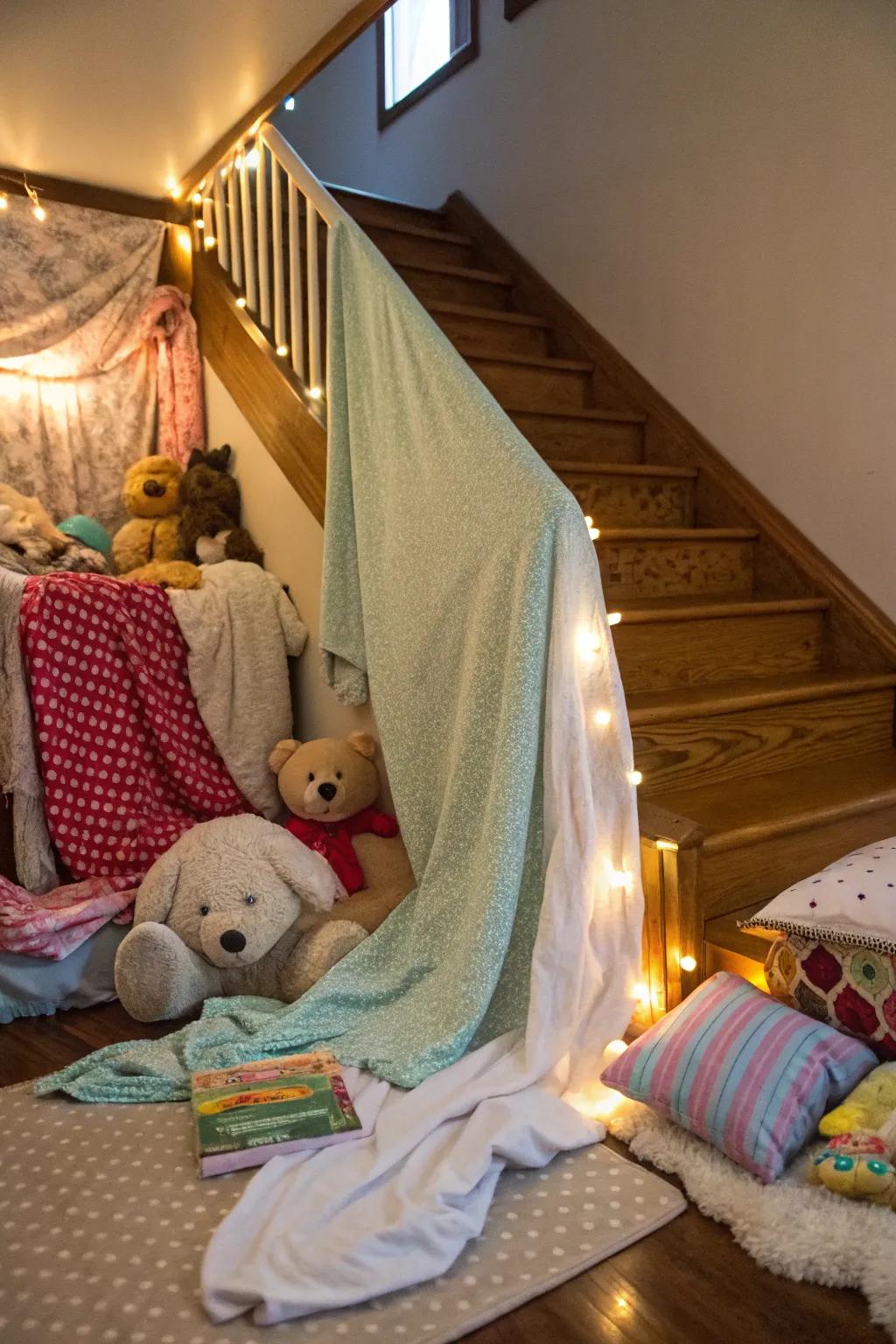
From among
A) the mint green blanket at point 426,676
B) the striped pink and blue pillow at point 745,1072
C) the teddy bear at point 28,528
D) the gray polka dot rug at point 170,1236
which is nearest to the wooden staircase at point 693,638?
the striped pink and blue pillow at point 745,1072

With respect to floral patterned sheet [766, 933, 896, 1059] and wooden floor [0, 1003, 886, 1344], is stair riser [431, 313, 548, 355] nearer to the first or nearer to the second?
floral patterned sheet [766, 933, 896, 1059]

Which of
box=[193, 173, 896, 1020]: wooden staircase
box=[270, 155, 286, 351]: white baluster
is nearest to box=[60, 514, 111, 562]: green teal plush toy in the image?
box=[193, 173, 896, 1020]: wooden staircase

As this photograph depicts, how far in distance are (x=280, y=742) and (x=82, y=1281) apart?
1.11 m

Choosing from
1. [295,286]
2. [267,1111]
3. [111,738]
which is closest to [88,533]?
[111,738]

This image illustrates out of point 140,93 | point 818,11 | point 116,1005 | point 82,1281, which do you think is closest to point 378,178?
point 140,93

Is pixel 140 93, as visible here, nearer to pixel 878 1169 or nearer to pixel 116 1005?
pixel 116 1005

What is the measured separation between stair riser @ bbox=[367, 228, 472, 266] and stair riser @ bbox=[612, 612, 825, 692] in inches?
62.7

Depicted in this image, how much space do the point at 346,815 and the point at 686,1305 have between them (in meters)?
1.09

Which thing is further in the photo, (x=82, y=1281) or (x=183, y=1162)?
(x=183, y=1162)

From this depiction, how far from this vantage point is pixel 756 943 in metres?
1.42

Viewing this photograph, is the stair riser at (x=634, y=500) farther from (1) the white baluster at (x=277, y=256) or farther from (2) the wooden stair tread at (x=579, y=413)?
(1) the white baluster at (x=277, y=256)

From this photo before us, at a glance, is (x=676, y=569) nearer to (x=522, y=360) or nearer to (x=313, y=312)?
(x=522, y=360)

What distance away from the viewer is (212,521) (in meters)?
2.34

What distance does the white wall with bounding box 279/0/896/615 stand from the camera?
2041 millimetres
